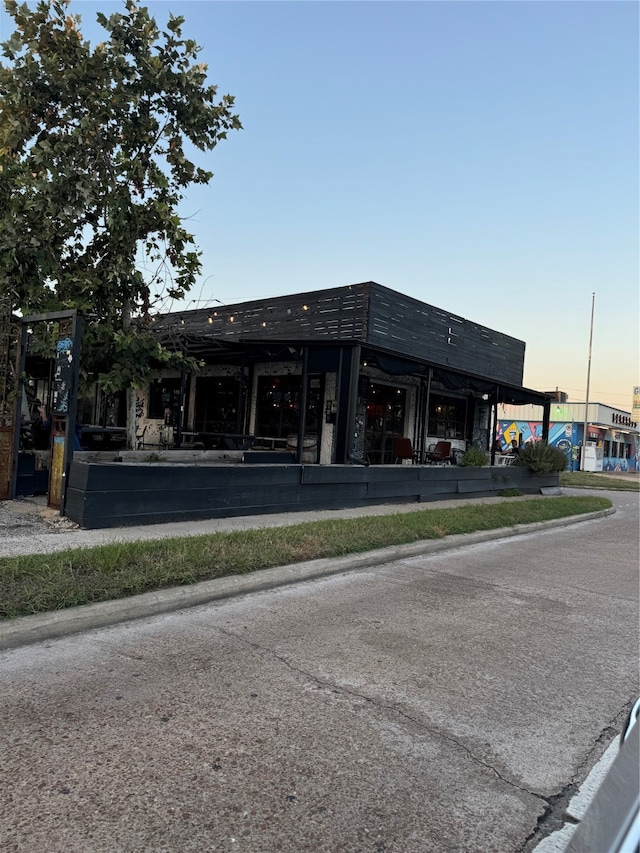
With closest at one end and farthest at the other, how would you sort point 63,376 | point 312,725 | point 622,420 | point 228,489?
1. point 312,725
2. point 63,376
3. point 228,489
4. point 622,420

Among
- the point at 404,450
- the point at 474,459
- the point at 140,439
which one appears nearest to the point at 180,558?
the point at 404,450

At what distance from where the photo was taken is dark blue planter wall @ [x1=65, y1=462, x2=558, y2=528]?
8258 millimetres

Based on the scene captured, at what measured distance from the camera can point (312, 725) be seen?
3.50m

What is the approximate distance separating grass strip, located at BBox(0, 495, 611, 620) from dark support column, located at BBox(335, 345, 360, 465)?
2245mm

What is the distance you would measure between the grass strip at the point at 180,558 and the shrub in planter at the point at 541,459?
25.2 feet

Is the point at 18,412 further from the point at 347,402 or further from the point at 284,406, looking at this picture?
the point at 284,406

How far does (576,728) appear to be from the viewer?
3662mm

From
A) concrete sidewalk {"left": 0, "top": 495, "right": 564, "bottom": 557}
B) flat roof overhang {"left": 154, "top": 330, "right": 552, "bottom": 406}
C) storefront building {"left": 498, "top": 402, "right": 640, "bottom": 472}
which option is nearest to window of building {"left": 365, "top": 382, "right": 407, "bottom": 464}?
flat roof overhang {"left": 154, "top": 330, "right": 552, "bottom": 406}

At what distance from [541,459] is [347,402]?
7.51 meters

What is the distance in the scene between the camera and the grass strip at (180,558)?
5.24m

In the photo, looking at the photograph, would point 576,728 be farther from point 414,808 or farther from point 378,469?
point 378,469

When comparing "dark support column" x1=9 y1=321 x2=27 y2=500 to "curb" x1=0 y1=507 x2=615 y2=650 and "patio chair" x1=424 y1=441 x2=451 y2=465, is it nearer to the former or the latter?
"curb" x1=0 y1=507 x2=615 y2=650

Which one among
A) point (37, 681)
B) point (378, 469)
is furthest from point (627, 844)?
point (378, 469)

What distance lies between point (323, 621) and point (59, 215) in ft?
24.7
